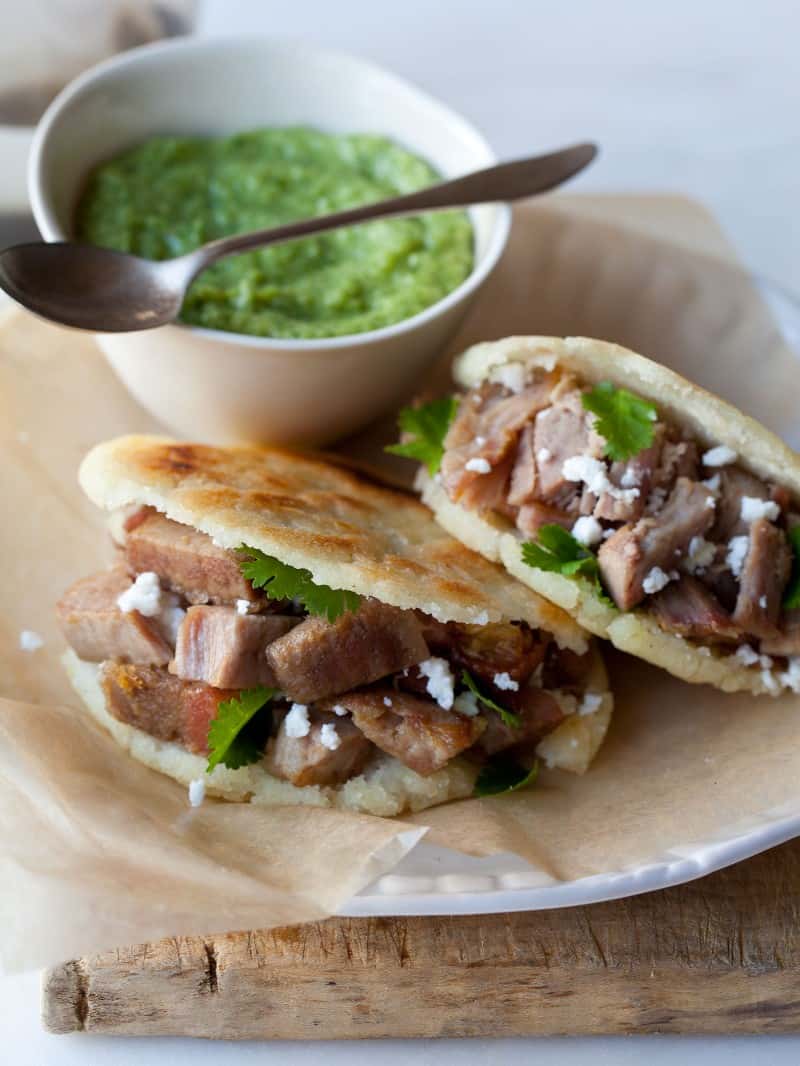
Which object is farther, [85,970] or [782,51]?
[782,51]

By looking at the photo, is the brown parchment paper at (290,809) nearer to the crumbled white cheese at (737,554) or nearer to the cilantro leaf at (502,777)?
the cilantro leaf at (502,777)

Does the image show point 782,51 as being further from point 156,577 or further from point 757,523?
point 156,577

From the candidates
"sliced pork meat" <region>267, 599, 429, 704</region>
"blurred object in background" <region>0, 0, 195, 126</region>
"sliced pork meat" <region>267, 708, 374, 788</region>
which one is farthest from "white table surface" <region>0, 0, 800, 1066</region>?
"sliced pork meat" <region>267, 708, 374, 788</region>

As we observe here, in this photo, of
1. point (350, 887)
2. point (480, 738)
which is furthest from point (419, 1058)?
point (480, 738)

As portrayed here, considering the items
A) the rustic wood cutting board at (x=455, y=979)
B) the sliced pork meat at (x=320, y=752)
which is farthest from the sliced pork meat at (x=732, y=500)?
the sliced pork meat at (x=320, y=752)

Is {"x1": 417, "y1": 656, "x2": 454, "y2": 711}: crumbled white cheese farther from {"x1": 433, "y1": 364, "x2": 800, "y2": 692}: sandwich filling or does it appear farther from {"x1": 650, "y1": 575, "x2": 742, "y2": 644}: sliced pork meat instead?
{"x1": 650, "y1": 575, "x2": 742, "y2": 644}: sliced pork meat

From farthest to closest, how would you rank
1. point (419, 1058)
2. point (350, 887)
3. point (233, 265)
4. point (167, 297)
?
point (233, 265), point (167, 297), point (419, 1058), point (350, 887)

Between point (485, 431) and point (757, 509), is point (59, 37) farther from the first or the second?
point (757, 509)
